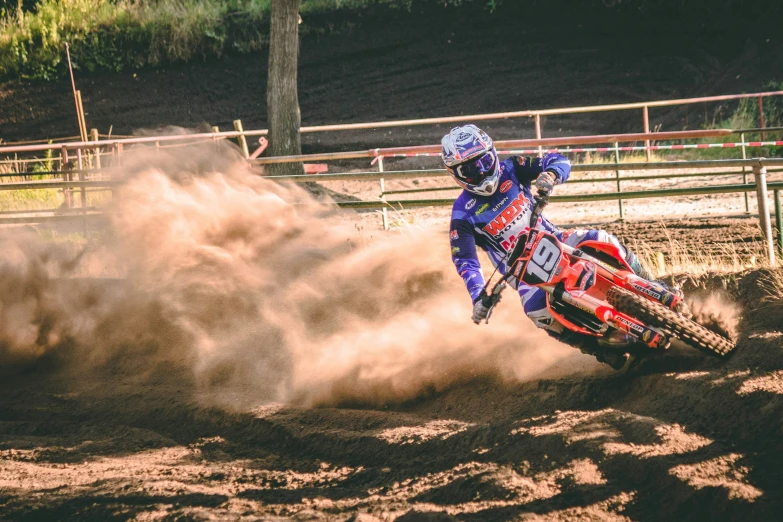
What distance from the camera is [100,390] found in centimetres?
759

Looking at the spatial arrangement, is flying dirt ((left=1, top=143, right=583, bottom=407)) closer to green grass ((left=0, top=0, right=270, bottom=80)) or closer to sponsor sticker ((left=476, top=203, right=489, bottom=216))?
sponsor sticker ((left=476, top=203, right=489, bottom=216))

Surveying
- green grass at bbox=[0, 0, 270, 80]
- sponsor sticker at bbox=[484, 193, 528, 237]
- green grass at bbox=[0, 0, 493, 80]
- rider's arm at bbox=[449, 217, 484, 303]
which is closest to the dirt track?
rider's arm at bbox=[449, 217, 484, 303]

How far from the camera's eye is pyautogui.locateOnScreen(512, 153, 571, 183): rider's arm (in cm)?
581

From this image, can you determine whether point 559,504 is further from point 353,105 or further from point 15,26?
point 15,26

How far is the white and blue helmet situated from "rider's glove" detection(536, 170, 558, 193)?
412mm

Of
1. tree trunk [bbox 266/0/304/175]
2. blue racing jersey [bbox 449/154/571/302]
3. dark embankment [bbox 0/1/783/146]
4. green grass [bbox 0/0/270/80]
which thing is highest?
green grass [bbox 0/0/270/80]

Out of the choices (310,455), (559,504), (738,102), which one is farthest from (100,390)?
(738,102)

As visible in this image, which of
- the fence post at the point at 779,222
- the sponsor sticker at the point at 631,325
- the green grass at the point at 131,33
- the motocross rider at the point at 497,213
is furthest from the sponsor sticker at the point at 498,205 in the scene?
the green grass at the point at 131,33

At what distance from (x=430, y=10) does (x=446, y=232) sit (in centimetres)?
2309

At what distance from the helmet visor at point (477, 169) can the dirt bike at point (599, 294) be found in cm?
51

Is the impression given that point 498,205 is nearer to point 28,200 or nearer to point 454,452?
point 454,452

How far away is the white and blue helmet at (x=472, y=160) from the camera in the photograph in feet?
18.4

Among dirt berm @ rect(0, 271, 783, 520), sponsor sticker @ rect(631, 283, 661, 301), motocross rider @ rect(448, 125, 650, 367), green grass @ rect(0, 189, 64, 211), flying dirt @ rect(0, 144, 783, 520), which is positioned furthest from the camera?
green grass @ rect(0, 189, 64, 211)

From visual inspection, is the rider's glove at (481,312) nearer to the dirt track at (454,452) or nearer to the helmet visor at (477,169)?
the dirt track at (454,452)
